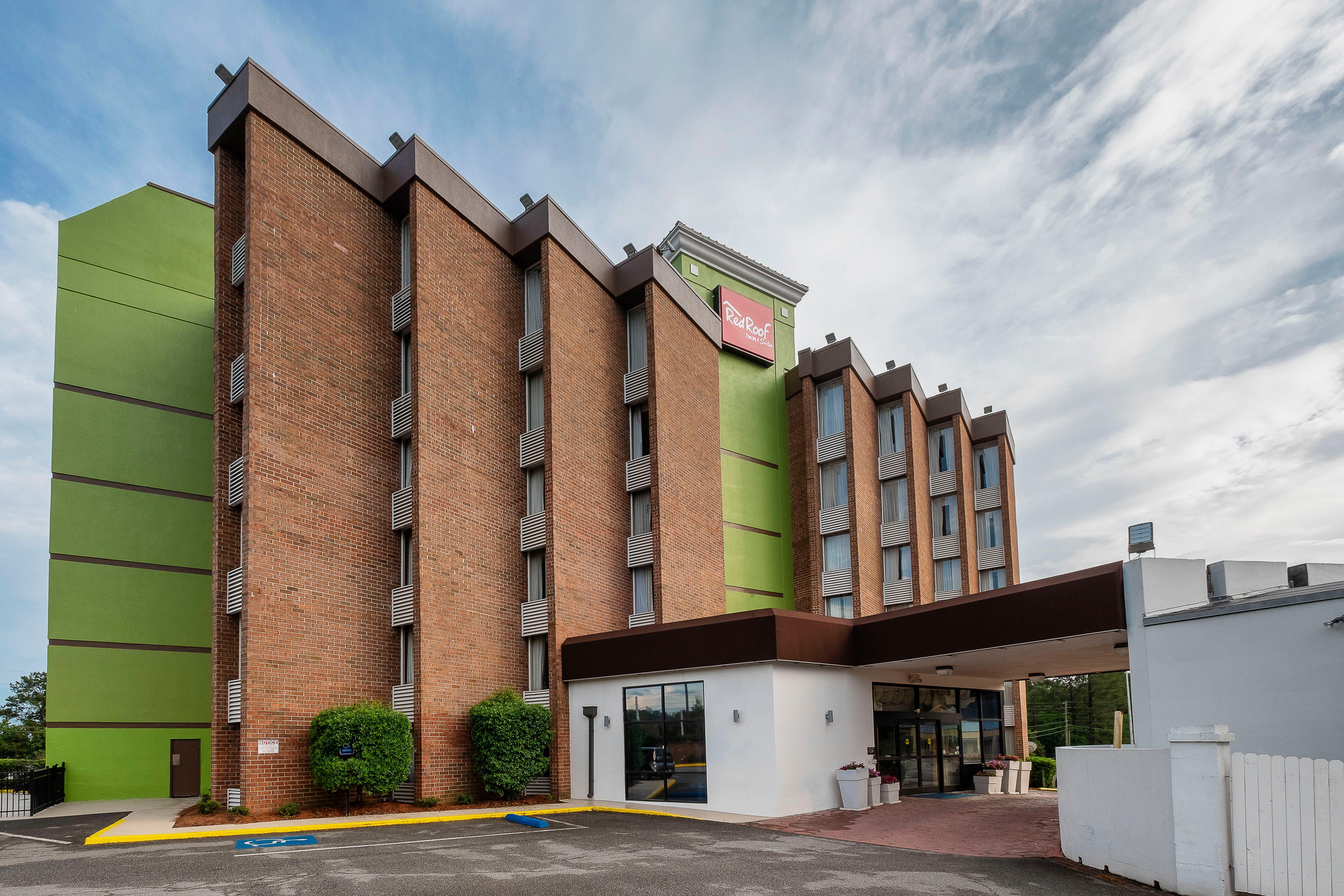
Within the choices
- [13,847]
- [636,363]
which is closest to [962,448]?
[636,363]

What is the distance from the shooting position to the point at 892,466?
113 feet

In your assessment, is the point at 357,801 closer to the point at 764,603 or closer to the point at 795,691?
the point at 795,691

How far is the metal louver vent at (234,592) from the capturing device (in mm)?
19578

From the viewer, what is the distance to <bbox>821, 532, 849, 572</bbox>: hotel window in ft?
106

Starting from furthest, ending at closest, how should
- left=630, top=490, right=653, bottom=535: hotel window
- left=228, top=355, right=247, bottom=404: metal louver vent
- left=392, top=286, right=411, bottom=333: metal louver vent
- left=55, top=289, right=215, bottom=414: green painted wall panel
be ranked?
left=630, top=490, right=653, bottom=535: hotel window → left=55, top=289, right=215, bottom=414: green painted wall panel → left=392, top=286, right=411, bottom=333: metal louver vent → left=228, top=355, right=247, bottom=404: metal louver vent

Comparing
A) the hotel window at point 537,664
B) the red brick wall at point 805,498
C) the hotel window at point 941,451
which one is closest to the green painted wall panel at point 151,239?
Answer: the hotel window at point 537,664

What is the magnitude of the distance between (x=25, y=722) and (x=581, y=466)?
49.2 metres

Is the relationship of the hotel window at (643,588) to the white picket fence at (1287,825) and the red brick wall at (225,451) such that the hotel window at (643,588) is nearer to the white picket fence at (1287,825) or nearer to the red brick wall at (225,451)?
the red brick wall at (225,451)

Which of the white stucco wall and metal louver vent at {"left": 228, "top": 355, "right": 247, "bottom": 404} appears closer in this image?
the white stucco wall

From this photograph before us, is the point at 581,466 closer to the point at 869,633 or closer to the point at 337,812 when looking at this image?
the point at 869,633

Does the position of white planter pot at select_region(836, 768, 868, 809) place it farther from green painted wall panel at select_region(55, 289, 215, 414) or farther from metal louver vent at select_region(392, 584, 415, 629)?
green painted wall panel at select_region(55, 289, 215, 414)

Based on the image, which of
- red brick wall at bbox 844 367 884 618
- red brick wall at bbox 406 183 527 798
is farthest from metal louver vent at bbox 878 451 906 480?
red brick wall at bbox 406 183 527 798

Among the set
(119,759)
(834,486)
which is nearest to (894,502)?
(834,486)

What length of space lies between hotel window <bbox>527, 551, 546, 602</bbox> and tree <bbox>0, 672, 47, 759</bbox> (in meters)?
34.4
